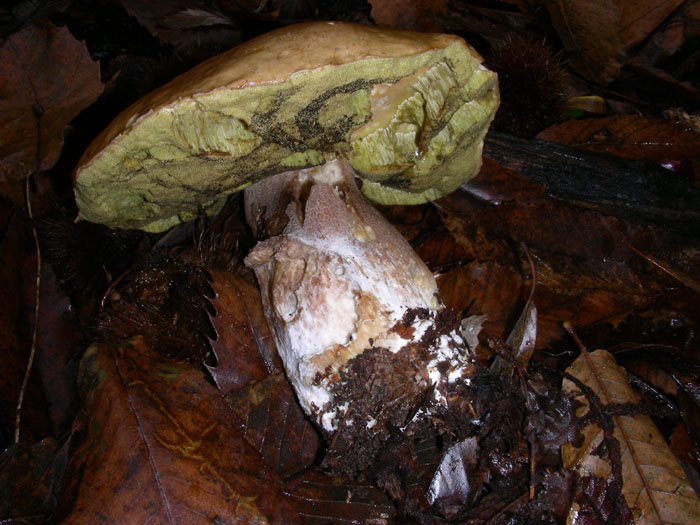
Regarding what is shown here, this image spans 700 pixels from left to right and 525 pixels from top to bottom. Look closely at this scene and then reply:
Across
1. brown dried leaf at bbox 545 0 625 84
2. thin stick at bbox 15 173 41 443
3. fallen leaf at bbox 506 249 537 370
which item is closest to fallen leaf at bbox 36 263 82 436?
thin stick at bbox 15 173 41 443

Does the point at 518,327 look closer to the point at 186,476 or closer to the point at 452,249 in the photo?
the point at 452,249

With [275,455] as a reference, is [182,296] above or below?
above

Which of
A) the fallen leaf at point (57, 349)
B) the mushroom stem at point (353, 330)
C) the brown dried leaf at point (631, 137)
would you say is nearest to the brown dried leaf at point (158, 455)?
the mushroom stem at point (353, 330)

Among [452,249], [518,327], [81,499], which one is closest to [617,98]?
[452,249]

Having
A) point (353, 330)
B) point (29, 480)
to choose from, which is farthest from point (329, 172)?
point (29, 480)

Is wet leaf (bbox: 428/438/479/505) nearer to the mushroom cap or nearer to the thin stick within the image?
the mushroom cap

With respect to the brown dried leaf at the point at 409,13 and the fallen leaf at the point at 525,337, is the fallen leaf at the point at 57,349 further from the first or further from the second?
the brown dried leaf at the point at 409,13
